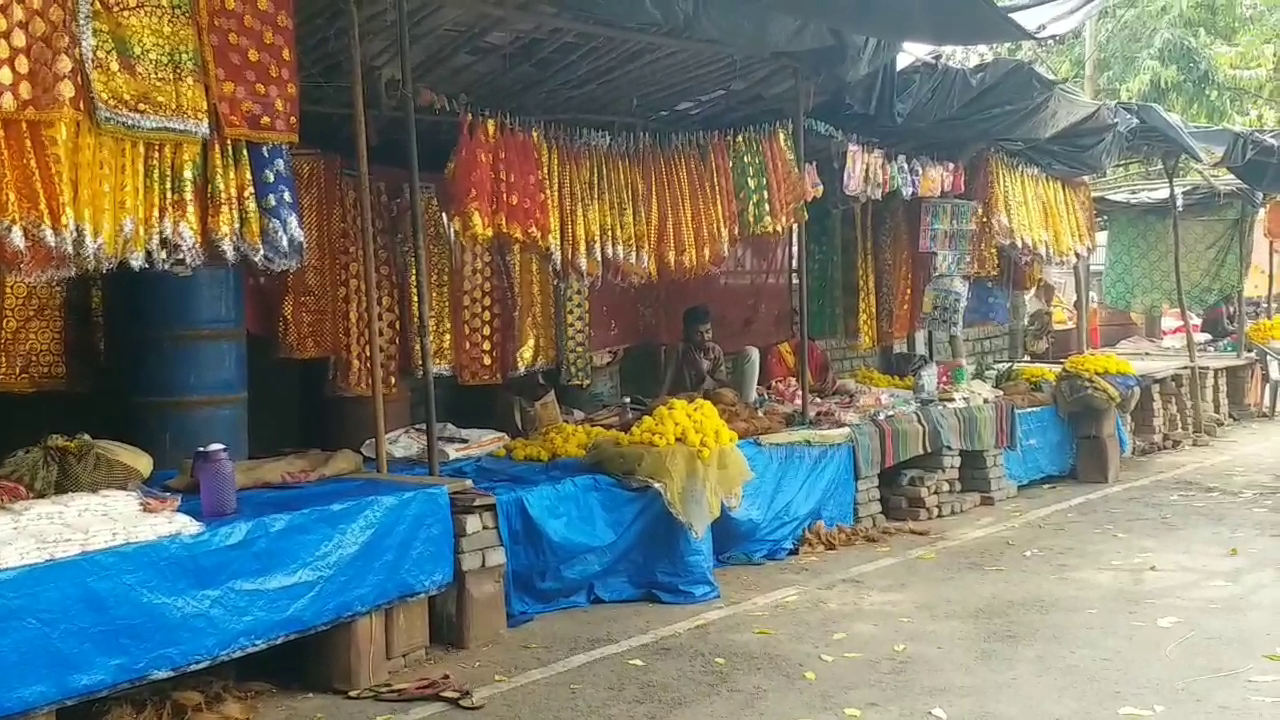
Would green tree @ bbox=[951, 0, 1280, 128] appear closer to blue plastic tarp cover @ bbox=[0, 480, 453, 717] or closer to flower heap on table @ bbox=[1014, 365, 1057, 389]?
flower heap on table @ bbox=[1014, 365, 1057, 389]

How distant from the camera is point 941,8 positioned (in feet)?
22.8

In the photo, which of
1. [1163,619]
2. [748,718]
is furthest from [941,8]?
[748,718]

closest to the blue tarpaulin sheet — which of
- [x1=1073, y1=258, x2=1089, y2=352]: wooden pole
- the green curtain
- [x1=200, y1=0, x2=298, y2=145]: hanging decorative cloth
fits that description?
[x1=1073, y1=258, x2=1089, y2=352]: wooden pole

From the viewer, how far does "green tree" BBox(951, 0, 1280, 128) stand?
21.1 metres

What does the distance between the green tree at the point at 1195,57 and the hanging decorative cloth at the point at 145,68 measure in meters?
18.0

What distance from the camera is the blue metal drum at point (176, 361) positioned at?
6.12 m

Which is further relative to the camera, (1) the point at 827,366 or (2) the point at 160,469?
(1) the point at 827,366

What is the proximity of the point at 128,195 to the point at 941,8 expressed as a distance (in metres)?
4.67

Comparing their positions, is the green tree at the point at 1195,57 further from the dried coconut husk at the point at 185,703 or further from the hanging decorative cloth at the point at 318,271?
the dried coconut husk at the point at 185,703

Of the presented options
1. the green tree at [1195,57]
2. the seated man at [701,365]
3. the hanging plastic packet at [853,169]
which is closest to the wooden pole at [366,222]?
the seated man at [701,365]

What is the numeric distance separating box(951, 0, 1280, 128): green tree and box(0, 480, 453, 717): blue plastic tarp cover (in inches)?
708

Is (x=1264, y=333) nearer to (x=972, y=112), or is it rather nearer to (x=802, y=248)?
(x=972, y=112)

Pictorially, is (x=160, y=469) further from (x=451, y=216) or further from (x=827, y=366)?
(x=827, y=366)

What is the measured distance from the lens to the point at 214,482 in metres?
4.82
